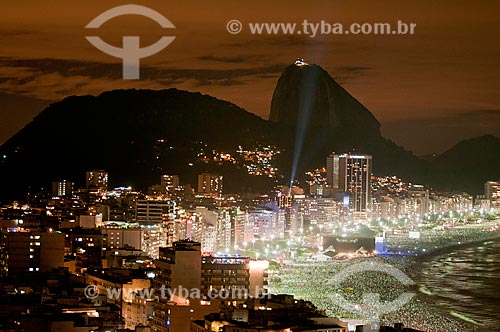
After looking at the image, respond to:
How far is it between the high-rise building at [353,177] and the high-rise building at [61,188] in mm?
19354

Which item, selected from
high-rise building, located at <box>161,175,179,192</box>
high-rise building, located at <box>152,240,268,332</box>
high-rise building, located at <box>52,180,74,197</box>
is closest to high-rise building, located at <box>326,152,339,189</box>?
high-rise building, located at <box>161,175,179,192</box>

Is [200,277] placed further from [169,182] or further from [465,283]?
[169,182]

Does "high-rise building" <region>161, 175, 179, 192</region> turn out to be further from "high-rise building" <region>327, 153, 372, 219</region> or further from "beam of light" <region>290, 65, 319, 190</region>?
"beam of light" <region>290, 65, 319, 190</region>

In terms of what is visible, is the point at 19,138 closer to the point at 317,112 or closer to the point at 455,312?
the point at 455,312

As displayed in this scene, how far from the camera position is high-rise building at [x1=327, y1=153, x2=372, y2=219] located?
166 ft

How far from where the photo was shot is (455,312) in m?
20.2

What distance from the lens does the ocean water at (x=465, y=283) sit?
2030 cm

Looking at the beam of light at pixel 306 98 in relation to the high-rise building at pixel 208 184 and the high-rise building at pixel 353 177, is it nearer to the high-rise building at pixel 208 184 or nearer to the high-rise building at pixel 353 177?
the high-rise building at pixel 353 177

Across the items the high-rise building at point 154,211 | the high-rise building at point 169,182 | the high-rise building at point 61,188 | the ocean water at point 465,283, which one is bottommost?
the ocean water at point 465,283

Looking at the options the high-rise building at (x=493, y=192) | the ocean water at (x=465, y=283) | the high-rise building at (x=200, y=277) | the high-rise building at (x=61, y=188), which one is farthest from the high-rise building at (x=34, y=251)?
the high-rise building at (x=493, y=192)

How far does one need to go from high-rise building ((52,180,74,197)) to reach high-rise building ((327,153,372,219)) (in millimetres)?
19354

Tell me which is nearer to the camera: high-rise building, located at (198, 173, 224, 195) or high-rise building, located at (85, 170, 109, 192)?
high-rise building, located at (85, 170, 109, 192)

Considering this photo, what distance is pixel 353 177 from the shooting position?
5181 cm

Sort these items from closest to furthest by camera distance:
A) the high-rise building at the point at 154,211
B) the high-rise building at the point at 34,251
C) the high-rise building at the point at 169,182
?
the high-rise building at the point at 34,251 → the high-rise building at the point at 154,211 → the high-rise building at the point at 169,182
